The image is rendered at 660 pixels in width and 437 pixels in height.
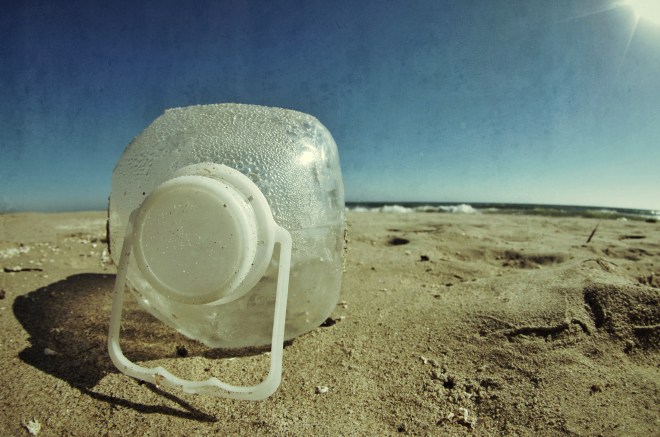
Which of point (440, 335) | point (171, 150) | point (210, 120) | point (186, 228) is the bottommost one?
point (440, 335)

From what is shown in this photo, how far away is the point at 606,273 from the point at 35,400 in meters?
2.16

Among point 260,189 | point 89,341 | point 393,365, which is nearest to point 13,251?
point 89,341

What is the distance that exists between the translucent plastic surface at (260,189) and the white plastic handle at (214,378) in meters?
0.17

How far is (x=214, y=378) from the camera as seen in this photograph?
910mm

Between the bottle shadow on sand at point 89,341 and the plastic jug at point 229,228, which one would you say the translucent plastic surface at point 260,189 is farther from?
the bottle shadow on sand at point 89,341

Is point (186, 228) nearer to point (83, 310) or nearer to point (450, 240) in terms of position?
point (83, 310)

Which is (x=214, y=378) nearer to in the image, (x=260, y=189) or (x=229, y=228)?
(x=229, y=228)

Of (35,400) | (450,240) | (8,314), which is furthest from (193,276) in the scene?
(450,240)

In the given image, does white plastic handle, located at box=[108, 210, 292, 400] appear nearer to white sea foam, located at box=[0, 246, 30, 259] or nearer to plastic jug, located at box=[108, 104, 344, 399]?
plastic jug, located at box=[108, 104, 344, 399]

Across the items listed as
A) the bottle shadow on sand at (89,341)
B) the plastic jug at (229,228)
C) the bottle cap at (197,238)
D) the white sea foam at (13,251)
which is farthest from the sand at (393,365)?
the white sea foam at (13,251)

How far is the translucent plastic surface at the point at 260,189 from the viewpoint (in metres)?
1.18

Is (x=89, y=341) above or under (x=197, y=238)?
under

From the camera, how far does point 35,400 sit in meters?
0.98

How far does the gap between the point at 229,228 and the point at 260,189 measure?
0.26 metres
